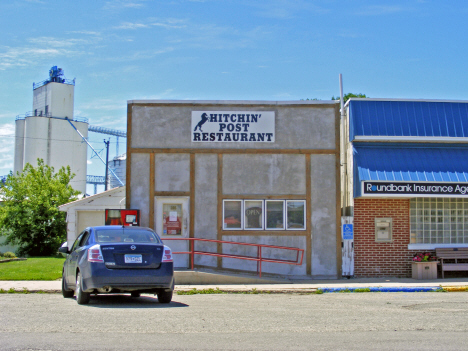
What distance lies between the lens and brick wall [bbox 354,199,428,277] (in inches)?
687

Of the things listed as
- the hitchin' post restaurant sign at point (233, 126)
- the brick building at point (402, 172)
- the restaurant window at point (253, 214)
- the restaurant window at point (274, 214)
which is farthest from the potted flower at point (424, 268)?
the hitchin' post restaurant sign at point (233, 126)

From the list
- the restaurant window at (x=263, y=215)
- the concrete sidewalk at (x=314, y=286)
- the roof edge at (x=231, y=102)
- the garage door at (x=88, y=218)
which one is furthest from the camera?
the garage door at (x=88, y=218)

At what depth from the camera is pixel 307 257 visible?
17141 millimetres

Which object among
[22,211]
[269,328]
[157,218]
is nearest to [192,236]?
[157,218]

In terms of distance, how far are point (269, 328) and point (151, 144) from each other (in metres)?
10.3

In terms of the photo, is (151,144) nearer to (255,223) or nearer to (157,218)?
(157,218)

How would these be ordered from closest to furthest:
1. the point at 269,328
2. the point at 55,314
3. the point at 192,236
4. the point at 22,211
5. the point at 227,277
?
the point at 269,328 → the point at 55,314 → the point at 227,277 → the point at 192,236 → the point at 22,211

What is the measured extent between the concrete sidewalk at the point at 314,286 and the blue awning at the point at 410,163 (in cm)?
283

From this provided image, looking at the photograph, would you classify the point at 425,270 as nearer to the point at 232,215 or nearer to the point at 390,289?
the point at 390,289

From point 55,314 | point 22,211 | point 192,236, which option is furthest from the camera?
point 22,211

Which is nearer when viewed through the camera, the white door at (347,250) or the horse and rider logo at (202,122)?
the white door at (347,250)

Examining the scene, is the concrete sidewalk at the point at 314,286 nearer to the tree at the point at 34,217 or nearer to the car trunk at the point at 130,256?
the car trunk at the point at 130,256

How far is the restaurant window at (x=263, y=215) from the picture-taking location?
17.3 metres

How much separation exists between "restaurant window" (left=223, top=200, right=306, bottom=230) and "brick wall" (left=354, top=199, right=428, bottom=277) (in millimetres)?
1843
